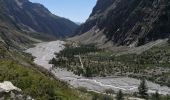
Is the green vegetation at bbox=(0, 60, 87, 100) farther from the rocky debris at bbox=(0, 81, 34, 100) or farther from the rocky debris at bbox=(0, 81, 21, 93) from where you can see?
the rocky debris at bbox=(0, 81, 21, 93)

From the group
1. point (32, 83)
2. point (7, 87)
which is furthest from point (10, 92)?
point (32, 83)

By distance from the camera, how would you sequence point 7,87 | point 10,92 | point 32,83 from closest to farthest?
point 10,92
point 7,87
point 32,83

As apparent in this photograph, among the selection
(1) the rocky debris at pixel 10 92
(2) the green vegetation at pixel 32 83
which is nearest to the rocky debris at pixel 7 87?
(1) the rocky debris at pixel 10 92

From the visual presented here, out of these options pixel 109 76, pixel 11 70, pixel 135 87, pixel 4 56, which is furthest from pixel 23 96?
pixel 109 76

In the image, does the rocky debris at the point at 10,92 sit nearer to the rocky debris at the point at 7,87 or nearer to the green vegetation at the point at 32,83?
the rocky debris at the point at 7,87

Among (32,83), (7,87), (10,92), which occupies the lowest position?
(10,92)

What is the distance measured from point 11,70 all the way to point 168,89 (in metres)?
138

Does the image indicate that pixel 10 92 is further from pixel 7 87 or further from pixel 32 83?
pixel 32 83

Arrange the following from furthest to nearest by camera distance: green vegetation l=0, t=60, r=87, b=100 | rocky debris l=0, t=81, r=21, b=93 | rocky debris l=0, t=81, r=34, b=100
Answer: green vegetation l=0, t=60, r=87, b=100
rocky debris l=0, t=81, r=21, b=93
rocky debris l=0, t=81, r=34, b=100

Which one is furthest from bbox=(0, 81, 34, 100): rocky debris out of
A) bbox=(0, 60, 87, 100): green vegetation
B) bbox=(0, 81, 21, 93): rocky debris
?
bbox=(0, 60, 87, 100): green vegetation

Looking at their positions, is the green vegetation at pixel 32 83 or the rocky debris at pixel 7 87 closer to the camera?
the rocky debris at pixel 7 87

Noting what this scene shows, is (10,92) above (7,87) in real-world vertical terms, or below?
below

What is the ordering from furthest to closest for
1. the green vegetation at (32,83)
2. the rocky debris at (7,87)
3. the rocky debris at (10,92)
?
1. the green vegetation at (32,83)
2. the rocky debris at (7,87)
3. the rocky debris at (10,92)

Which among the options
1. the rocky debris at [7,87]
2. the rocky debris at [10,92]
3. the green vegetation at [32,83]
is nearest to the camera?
the rocky debris at [10,92]
